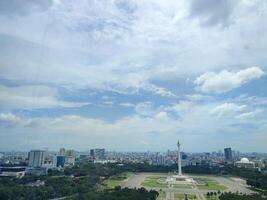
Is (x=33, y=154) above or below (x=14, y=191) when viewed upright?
above

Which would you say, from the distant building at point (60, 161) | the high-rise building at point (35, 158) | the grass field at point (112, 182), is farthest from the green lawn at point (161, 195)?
the distant building at point (60, 161)

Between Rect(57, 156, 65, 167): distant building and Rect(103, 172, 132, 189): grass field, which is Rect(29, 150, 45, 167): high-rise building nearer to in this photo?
Rect(57, 156, 65, 167): distant building

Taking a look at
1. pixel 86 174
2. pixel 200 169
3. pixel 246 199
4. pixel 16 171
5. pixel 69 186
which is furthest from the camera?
pixel 200 169

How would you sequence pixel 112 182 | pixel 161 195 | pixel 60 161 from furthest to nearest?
pixel 60 161 < pixel 112 182 < pixel 161 195

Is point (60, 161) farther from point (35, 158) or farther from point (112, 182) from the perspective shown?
point (112, 182)

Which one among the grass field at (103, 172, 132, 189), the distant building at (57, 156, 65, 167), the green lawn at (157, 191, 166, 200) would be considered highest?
the distant building at (57, 156, 65, 167)

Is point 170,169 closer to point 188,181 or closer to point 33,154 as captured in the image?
point 188,181

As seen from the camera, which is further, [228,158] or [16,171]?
[228,158]

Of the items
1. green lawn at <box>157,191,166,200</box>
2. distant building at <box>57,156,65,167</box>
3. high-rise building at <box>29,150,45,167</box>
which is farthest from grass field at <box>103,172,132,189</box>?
distant building at <box>57,156,65,167</box>

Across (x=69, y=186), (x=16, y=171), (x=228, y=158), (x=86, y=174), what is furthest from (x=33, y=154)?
(x=228, y=158)

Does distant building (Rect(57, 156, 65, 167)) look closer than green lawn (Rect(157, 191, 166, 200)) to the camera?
No

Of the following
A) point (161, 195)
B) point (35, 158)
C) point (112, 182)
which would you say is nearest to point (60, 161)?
point (35, 158)
